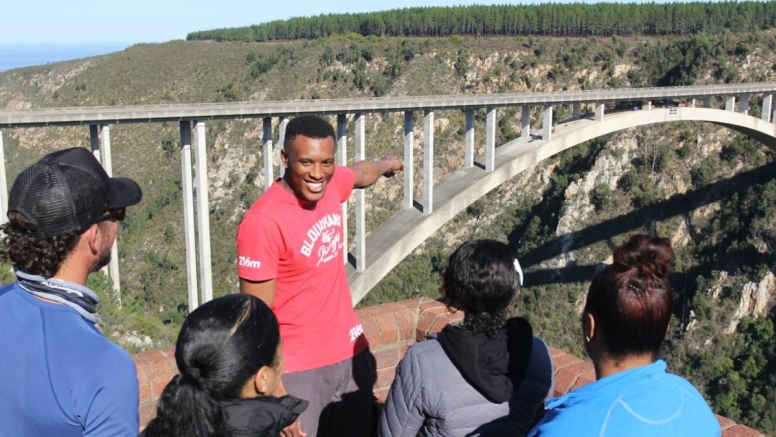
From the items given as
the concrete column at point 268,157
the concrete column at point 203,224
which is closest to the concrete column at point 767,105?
the concrete column at point 268,157

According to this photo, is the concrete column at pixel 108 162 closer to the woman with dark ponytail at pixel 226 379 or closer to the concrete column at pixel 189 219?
the concrete column at pixel 189 219

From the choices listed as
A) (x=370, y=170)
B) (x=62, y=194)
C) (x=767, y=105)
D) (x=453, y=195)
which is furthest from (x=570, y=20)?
(x=62, y=194)

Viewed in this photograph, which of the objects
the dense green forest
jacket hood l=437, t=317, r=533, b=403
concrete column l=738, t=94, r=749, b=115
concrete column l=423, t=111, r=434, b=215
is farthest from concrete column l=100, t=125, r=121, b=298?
the dense green forest

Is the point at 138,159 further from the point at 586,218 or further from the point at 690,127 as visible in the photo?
the point at 690,127

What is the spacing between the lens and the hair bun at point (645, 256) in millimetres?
1705

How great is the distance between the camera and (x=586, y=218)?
29.7 m

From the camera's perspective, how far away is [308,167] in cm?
263

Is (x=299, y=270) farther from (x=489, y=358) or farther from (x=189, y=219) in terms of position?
(x=189, y=219)

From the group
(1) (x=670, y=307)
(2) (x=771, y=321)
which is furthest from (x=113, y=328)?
(2) (x=771, y=321)

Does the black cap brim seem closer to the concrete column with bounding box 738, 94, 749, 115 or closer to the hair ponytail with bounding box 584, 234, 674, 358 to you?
the hair ponytail with bounding box 584, 234, 674, 358

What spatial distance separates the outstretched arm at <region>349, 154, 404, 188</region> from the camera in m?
3.21

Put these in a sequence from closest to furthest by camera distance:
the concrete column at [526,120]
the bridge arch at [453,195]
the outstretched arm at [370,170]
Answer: the outstretched arm at [370,170] → the bridge arch at [453,195] → the concrete column at [526,120]

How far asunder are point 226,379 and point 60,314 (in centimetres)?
41

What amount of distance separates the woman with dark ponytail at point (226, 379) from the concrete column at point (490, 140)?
441 inches
